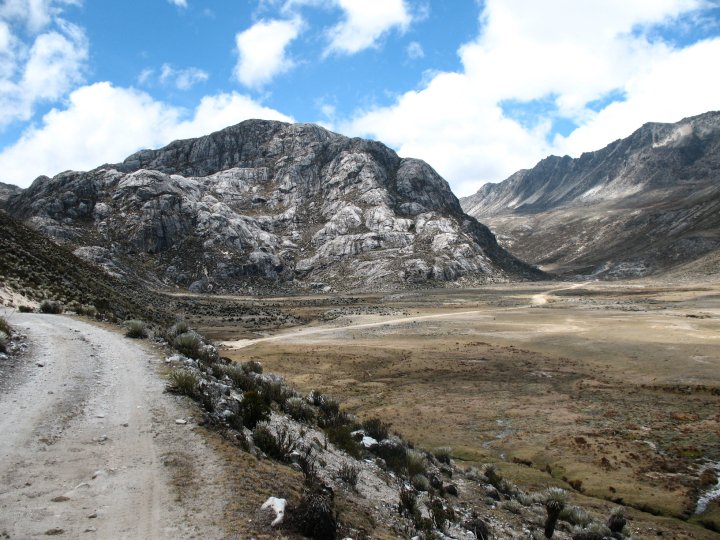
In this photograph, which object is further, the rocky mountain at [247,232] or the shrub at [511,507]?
the rocky mountain at [247,232]

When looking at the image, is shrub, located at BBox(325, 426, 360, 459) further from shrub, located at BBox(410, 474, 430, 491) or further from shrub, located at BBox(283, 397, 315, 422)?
shrub, located at BBox(410, 474, 430, 491)

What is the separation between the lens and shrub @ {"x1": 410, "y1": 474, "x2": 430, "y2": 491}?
13.7m

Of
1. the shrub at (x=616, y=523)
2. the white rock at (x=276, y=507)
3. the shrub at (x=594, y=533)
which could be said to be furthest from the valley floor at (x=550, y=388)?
the white rock at (x=276, y=507)

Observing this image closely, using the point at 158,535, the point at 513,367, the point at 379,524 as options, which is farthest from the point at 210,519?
the point at 513,367

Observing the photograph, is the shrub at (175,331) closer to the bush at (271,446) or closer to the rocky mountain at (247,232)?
the bush at (271,446)

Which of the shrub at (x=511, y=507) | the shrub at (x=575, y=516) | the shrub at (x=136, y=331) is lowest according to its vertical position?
the shrub at (x=575, y=516)

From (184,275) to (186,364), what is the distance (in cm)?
13333

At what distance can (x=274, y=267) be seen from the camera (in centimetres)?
16312

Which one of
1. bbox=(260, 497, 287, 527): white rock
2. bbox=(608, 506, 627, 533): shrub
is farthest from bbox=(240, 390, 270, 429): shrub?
bbox=(608, 506, 627, 533): shrub

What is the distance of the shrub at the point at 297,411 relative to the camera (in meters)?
15.6

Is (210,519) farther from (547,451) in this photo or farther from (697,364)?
(697,364)

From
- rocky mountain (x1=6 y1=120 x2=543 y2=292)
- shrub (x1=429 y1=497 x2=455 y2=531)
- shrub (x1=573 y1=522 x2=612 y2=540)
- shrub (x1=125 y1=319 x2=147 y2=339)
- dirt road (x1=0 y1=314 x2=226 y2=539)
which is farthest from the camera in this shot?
rocky mountain (x1=6 y1=120 x2=543 y2=292)

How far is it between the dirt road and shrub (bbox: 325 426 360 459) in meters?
5.08

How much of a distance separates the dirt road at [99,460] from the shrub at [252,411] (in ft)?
5.27
